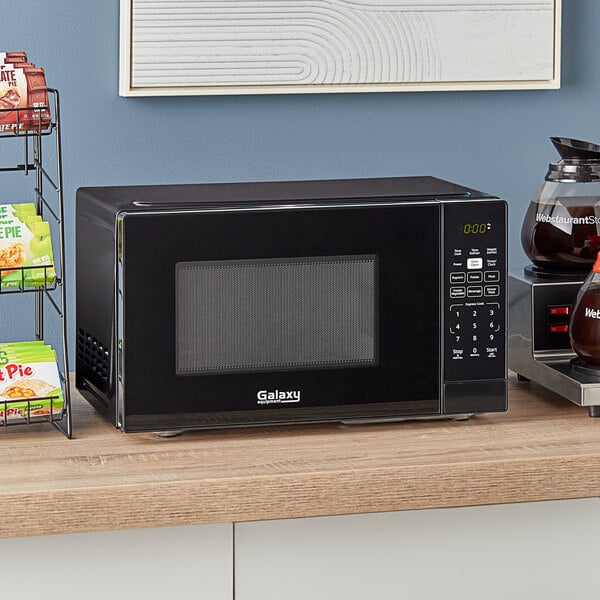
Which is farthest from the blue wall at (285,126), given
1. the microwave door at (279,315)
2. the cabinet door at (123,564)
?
the cabinet door at (123,564)

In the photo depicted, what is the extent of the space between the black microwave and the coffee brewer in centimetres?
14

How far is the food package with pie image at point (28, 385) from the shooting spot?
50.9 inches

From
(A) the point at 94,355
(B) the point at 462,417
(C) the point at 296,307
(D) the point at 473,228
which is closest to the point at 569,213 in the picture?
(D) the point at 473,228

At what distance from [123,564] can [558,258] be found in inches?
28.4

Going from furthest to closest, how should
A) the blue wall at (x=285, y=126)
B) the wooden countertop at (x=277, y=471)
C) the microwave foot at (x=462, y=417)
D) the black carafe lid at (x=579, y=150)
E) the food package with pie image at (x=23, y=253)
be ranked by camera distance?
the blue wall at (x=285, y=126)
the black carafe lid at (x=579, y=150)
the microwave foot at (x=462, y=417)
the food package with pie image at (x=23, y=253)
the wooden countertop at (x=277, y=471)

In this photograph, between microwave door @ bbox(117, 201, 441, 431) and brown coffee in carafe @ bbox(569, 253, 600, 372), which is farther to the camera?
brown coffee in carafe @ bbox(569, 253, 600, 372)

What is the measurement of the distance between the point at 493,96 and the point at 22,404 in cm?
105

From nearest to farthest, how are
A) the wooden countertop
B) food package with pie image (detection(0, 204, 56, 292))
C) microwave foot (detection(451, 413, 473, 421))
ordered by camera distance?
the wooden countertop, food package with pie image (detection(0, 204, 56, 292)), microwave foot (detection(451, 413, 473, 421))

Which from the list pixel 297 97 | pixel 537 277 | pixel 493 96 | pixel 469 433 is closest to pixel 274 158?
pixel 297 97

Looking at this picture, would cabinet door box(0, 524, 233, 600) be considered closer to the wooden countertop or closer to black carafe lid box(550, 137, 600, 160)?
the wooden countertop

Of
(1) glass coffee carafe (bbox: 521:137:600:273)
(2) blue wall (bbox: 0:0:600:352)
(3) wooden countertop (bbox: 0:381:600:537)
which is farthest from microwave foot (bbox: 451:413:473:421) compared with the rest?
(2) blue wall (bbox: 0:0:600:352)

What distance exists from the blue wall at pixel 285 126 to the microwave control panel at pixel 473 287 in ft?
1.96

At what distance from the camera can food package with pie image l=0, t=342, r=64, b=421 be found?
129cm

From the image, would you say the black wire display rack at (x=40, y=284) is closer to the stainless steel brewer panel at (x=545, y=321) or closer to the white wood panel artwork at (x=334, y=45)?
the white wood panel artwork at (x=334, y=45)
